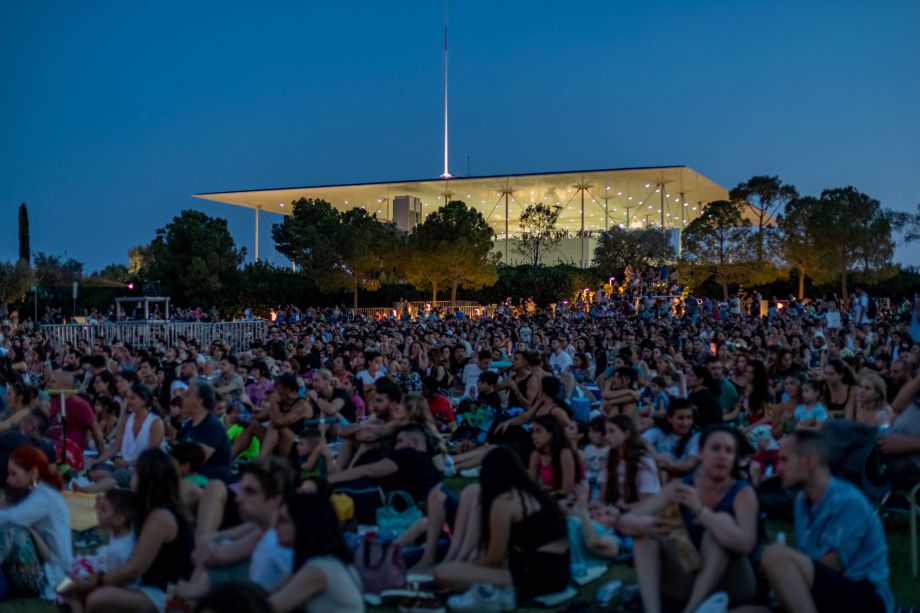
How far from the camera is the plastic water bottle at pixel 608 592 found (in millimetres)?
5203

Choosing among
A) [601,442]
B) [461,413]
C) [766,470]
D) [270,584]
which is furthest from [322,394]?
[270,584]

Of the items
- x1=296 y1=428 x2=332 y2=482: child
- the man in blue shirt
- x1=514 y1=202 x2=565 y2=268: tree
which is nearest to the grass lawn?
the man in blue shirt

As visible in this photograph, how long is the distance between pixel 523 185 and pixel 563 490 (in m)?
50.0

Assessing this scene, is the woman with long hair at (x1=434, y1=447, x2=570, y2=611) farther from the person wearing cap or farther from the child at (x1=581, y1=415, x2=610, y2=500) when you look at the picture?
the person wearing cap

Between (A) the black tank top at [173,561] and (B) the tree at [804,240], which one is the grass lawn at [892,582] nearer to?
(A) the black tank top at [173,561]

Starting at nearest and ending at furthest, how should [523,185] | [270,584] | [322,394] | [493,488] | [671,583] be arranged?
[270,584] < [671,583] < [493,488] < [322,394] < [523,185]

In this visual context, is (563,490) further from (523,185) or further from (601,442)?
(523,185)

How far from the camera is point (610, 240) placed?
50.9 m

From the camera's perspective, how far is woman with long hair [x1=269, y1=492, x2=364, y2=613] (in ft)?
11.8

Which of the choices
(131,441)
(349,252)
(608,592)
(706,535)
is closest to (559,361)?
(131,441)

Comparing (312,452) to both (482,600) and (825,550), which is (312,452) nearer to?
(482,600)

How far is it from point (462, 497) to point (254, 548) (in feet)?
4.58

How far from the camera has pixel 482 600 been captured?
5.02 metres

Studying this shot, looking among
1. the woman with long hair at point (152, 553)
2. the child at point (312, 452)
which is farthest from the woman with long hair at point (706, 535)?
the child at point (312, 452)
